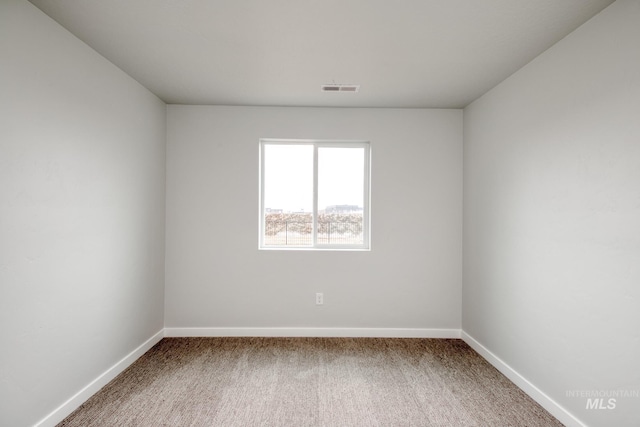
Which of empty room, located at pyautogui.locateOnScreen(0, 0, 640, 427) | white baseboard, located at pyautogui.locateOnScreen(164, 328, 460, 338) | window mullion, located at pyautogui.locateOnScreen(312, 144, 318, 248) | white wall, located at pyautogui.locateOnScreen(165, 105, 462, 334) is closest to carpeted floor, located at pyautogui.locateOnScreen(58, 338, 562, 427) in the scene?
empty room, located at pyautogui.locateOnScreen(0, 0, 640, 427)

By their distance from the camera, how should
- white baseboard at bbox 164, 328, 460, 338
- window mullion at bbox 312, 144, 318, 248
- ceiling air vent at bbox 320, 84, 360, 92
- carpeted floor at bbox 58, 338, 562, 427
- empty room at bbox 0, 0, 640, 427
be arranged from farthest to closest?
window mullion at bbox 312, 144, 318, 248 < white baseboard at bbox 164, 328, 460, 338 < ceiling air vent at bbox 320, 84, 360, 92 < carpeted floor at bbox 58, 338, 562, 427 < empty room at bbox 0, 0, 640, 427

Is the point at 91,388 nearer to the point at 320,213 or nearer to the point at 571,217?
the point at 320,213

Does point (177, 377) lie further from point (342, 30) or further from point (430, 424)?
point (342, 30)

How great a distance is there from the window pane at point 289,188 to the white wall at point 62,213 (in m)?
1.26

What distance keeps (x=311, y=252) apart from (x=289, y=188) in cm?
75

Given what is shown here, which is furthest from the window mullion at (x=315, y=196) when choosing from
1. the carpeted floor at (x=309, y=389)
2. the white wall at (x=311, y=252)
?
the carpeted floor at (x=309, y=389)

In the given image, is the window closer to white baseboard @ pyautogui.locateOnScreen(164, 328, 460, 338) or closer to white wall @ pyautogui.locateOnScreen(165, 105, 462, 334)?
white wall @ pyautogui.locateOnScreen(165, 105, 462, 334)

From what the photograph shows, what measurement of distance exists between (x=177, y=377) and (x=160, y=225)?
1.49 metres

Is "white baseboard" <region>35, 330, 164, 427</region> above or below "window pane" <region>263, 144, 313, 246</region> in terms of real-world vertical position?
below

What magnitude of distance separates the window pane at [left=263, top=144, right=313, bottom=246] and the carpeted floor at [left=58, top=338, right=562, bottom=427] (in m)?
1.17

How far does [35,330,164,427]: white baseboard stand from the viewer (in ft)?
6.64

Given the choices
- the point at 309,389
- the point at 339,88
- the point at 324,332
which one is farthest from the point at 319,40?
the point at 324,332

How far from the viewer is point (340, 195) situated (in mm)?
3717

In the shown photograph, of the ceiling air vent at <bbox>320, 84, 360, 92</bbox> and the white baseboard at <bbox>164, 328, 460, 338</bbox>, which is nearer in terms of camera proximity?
the ceiling air vent at <bbox>320, 84, 360, 92</bbox>
